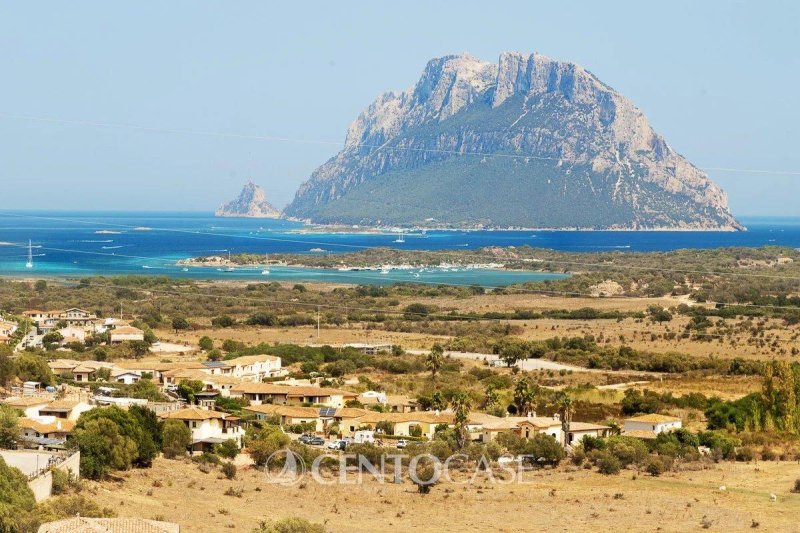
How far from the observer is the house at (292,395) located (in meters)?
39.6

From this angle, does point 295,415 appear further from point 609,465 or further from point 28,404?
point 609,465

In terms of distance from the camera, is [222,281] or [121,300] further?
[222,281]

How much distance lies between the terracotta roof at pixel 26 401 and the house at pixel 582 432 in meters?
12.7

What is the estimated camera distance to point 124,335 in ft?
183

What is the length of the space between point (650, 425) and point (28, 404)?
15.5 meters

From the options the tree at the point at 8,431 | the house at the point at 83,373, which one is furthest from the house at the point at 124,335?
the tree at the point at 8,431

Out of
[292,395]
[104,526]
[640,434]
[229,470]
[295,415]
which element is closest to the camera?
[104,526]

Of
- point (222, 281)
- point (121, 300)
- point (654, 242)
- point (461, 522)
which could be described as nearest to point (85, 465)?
point (461, 522)

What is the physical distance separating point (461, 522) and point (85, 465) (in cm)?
723

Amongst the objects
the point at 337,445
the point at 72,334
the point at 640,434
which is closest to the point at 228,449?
the point at 337,445

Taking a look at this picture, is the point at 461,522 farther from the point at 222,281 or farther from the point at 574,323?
the point at 222,281

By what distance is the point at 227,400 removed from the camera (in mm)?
38969

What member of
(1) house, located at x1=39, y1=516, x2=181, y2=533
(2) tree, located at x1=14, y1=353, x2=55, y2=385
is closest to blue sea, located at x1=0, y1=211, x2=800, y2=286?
(2) tree, located at x1=14, y1=353, x2=55, y2=385

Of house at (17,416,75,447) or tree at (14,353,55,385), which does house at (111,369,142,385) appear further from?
house at (17,416,75,447)
